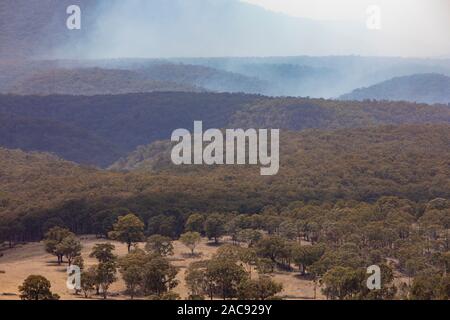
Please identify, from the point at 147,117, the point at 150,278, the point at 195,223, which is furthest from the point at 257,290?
the point at 147,117

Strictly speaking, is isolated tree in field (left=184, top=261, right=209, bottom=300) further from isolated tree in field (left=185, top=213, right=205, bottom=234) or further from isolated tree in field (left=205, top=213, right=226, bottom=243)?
isolated tree in field (left=185, top=213, right=205, bottom=234)

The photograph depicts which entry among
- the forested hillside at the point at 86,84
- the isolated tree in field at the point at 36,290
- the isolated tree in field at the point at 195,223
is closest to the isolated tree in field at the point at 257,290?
the isolated tree in field at the point at 36,290

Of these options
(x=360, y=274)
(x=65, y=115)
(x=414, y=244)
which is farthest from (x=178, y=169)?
(x=65, y=115)

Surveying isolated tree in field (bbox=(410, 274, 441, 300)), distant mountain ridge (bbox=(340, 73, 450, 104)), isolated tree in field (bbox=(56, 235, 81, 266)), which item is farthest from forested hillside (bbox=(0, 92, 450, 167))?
isolated tree in field (bbox=(410, 274, 441, 300))

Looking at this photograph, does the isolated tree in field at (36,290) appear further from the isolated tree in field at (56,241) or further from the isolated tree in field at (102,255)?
the isolated tree in field at (56,241)

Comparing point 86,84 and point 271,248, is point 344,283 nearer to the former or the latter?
point 271,248

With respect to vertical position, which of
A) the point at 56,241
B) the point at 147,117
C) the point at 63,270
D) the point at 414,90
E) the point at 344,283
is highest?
the point at 414,90
